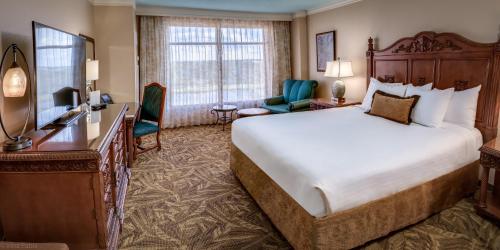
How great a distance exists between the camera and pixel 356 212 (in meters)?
2.11

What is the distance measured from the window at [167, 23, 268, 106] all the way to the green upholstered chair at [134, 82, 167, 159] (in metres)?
1.46

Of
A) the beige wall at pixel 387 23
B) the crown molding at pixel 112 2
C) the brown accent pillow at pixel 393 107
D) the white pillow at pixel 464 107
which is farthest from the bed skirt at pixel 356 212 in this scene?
the crown molding at pixel 112 2

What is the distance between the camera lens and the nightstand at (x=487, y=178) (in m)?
2.50

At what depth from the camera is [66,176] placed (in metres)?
1.80

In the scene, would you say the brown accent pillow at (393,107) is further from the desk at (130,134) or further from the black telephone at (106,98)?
the black telephone at (106,98)

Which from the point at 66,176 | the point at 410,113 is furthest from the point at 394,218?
the point at 66,176

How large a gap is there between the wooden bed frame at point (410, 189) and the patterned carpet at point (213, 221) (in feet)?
0.35

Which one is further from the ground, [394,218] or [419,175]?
[419,175]

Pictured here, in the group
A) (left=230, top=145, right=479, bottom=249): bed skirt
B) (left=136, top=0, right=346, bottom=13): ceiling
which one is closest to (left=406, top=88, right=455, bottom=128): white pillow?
(left=230, top=145, right=479, bottom=249): bed skirt

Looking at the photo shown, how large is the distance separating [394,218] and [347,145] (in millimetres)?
643

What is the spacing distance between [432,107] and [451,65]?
2.02 ft

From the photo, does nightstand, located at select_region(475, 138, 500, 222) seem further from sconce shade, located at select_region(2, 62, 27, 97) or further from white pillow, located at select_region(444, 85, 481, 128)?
sconce shade, located at select_region(2, 62, 27, 97)

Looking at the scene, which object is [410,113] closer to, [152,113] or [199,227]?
[199,227]

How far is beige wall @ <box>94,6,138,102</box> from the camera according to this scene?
495cm
